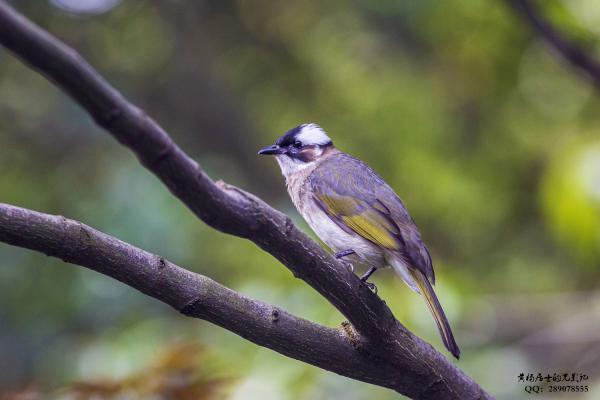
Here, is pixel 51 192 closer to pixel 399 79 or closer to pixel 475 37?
pixel 399 79

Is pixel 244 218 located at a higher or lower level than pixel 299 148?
lower

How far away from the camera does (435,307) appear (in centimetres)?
318

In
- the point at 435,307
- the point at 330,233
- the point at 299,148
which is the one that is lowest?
the point at 435,307

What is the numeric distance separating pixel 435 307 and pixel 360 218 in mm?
580

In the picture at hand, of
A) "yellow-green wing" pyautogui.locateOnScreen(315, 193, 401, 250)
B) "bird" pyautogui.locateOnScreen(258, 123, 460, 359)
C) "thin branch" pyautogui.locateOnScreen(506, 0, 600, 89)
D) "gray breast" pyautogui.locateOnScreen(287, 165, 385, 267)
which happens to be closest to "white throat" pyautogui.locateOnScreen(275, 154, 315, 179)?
"bird" pyautogui.locateOnScreen(258, 123, 460, 359)

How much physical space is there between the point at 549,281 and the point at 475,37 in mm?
2055

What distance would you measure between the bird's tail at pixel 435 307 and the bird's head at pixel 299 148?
1.17 m

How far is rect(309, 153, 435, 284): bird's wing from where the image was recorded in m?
3.37

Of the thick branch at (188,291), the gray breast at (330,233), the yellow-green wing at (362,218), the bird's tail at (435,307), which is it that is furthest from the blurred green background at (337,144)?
the thick branch at (188,291)

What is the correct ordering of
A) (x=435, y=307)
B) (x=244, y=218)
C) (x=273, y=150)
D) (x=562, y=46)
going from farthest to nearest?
(x=273, y=150) → (x=562, y=46) → (x=435, y=307) → (x=244, y=218)

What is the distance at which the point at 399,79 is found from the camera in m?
6.98

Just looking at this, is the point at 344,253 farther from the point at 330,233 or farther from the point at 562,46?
the point at 562,46

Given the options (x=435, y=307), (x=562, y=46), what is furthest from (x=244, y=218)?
(x=562, y=46)

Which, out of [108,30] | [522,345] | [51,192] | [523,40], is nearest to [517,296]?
[522,345]
